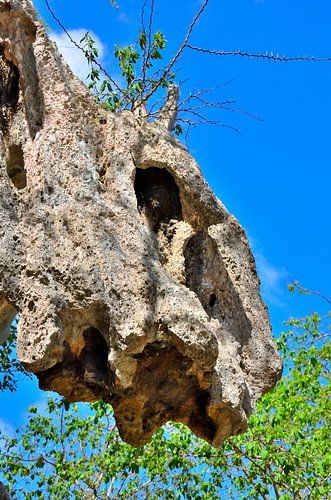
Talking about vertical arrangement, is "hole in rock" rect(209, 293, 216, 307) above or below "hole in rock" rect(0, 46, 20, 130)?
below

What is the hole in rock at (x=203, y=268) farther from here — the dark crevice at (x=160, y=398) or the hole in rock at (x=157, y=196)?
the dark crevice at (x=160, y=398)

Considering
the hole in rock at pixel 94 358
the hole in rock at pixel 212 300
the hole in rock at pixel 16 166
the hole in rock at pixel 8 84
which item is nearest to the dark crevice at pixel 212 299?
the hole in rock at pixel 212 300

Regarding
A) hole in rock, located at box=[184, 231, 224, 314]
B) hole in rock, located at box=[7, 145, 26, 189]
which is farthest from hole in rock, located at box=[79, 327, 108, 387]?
hole in rock, located at box=[7, 145, 26, 189]

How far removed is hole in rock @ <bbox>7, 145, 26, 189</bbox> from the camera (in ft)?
13.8

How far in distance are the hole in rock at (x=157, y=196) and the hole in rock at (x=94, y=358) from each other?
2.63ft

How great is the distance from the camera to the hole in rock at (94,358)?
142 inches

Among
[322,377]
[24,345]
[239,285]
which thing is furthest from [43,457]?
[24,345]

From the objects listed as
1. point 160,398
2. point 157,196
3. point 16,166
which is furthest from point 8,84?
point 160,398

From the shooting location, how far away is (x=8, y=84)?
448 centimetres

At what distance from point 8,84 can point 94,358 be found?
182 centimetres

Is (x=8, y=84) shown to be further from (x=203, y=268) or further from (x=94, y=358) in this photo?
(x=94, y=358)

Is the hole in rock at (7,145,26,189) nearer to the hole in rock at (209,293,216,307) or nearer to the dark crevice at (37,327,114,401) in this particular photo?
the dark crevice at (37,327,114,401)

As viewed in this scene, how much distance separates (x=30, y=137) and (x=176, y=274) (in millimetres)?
1091

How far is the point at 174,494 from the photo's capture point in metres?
11.0
